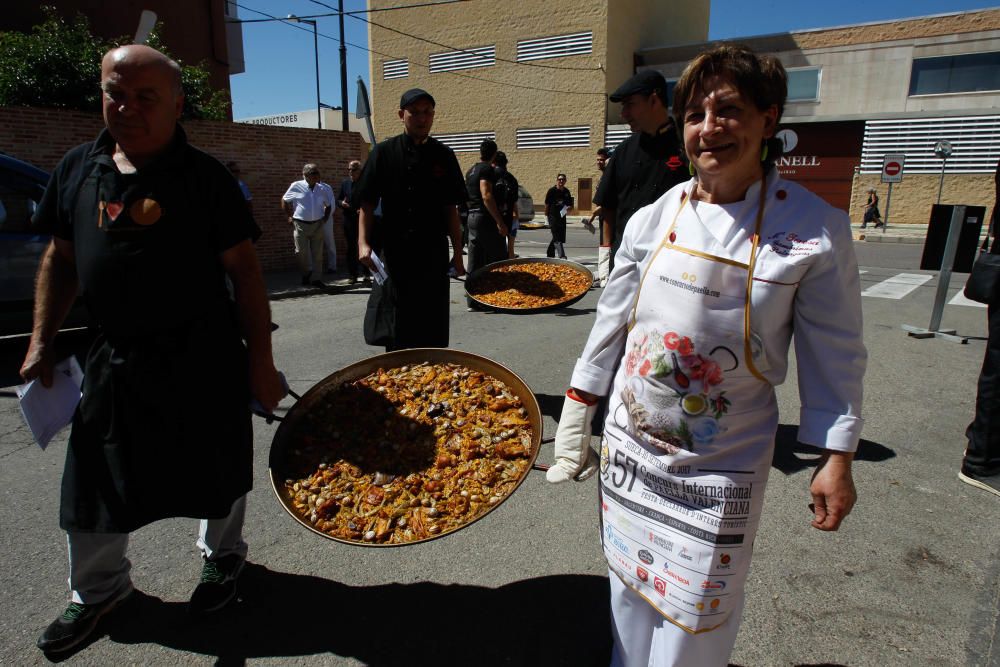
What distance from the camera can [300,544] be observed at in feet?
10.4

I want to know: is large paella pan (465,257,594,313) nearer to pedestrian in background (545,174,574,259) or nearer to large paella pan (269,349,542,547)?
large paella pan (269,349,542,547)

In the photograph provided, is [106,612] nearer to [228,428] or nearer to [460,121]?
[228,428]

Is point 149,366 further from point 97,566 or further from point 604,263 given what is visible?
point 604,263

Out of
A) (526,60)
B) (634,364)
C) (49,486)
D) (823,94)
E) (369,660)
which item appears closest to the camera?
(634,364)

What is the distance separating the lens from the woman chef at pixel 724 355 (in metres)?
1.55

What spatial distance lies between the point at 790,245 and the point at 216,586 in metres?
2.50

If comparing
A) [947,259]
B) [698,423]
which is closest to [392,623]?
[698,423]

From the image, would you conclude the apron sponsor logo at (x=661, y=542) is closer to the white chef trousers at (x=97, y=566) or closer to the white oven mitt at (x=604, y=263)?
the white chef trousers at (x=97, y=566)

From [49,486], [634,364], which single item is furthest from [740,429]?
[49,486]

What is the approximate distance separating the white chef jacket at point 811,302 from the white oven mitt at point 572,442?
1.82 feet

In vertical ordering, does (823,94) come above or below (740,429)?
above

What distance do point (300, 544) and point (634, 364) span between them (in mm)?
2189

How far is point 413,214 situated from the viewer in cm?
404

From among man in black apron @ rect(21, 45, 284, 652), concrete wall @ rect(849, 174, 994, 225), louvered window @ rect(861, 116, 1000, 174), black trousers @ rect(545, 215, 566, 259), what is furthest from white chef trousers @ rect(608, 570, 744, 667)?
louvered window @ rect(861, 116, 1000, 174)
